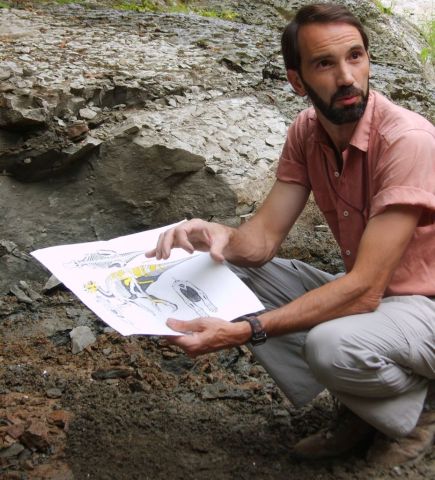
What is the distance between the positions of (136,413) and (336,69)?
1586 mm

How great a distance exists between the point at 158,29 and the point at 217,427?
3474mm

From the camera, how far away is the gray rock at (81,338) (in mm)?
3602

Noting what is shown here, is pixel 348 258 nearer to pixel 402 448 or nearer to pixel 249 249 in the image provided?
pixel 249 249

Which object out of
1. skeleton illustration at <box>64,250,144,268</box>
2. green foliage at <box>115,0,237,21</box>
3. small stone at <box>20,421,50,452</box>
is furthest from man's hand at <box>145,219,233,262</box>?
green foliage at <box>115,0,237,21</box>

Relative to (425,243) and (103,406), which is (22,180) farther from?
(425,243)

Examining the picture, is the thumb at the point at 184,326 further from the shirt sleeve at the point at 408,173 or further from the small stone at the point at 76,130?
the small stone at the point at 76,130

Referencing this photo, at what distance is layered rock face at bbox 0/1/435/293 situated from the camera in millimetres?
4062

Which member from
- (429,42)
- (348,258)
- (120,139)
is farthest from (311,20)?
(429,42)

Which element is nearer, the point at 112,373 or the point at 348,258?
the point at 348,258

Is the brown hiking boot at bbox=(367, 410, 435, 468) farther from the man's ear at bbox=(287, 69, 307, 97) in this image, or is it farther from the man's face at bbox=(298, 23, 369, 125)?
the man's ear at bbox=(287, 69, 307, 97)

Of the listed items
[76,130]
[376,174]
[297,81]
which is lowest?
[76,130]

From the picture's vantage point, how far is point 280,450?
2.83 meters

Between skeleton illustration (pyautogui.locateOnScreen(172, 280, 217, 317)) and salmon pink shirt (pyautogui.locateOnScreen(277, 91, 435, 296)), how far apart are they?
58cm

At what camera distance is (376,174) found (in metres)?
2.53
